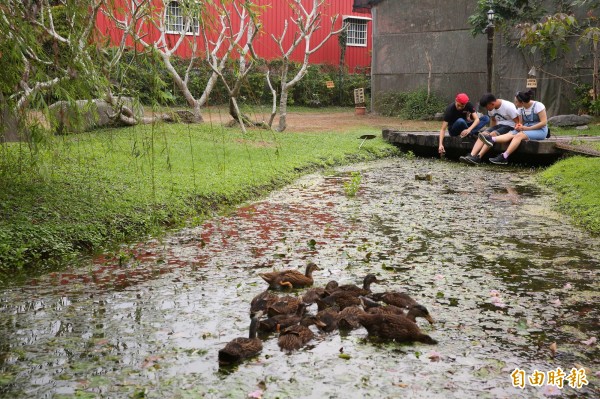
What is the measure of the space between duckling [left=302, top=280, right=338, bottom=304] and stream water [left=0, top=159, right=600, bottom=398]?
36 cm

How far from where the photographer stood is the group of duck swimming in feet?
16.5

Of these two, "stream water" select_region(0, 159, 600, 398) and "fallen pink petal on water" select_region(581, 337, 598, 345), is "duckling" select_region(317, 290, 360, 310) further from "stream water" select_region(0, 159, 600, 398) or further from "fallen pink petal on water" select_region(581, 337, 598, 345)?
"fallen pink petal on water" select_region(581, 337, 598, 345)

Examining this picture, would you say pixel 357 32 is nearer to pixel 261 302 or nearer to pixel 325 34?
pixel 325 34

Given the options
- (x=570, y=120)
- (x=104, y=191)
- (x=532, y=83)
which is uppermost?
(x=532, y=83)

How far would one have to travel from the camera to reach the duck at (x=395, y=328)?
5125 millimetres

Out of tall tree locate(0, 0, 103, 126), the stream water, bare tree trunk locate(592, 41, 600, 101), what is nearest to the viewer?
the stream water

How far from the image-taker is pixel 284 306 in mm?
5613

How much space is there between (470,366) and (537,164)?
11355 mm

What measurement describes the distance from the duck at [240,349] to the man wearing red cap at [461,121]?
11261 mm

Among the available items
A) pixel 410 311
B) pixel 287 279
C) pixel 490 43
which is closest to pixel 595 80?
pixel 490 43

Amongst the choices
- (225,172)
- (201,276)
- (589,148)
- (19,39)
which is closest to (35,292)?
(201,276)

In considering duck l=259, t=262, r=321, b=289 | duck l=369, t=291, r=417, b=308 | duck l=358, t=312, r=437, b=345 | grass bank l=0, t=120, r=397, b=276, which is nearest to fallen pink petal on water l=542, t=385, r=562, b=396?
duck l=358, t=312, r=437, b=345

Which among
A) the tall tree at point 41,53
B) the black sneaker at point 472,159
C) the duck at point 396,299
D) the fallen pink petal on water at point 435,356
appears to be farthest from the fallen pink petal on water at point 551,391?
the black sneaker at point 472,159

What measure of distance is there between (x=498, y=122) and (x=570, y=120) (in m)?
6.20
